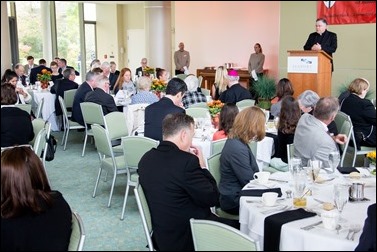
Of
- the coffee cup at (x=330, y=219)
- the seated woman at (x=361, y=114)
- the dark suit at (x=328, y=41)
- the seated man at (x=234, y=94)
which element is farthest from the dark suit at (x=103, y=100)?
the coffee cup at (x=330, y=219)

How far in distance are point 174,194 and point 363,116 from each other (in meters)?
4.01

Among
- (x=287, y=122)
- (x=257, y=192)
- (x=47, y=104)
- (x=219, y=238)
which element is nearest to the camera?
(x=219, y=238)

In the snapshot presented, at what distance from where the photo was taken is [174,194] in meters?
2.73

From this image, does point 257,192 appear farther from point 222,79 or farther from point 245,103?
point 222,79

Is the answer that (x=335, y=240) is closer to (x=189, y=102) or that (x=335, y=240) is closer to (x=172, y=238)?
(x=172, y=238)

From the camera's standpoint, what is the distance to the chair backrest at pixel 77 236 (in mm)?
2303

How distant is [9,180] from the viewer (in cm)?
215

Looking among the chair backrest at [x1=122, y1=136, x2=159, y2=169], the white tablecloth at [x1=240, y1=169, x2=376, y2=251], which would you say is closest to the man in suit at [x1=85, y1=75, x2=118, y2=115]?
the chair backrest at [x1=122, y1=136, x2=159, y2=169]

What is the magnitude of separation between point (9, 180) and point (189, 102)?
16.6 ft

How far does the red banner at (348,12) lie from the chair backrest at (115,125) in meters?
5.47

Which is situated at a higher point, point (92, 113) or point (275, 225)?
point (92, 113)

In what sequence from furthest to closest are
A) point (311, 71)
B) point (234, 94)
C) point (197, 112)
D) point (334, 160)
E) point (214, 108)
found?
point (311, 71) → point (234, 94) → point (197, 112) → point (214, 108) → point (334, 160)

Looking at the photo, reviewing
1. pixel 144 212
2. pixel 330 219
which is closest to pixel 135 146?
pixel 144 212

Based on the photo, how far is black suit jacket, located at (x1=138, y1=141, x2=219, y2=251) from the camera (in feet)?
8.94
